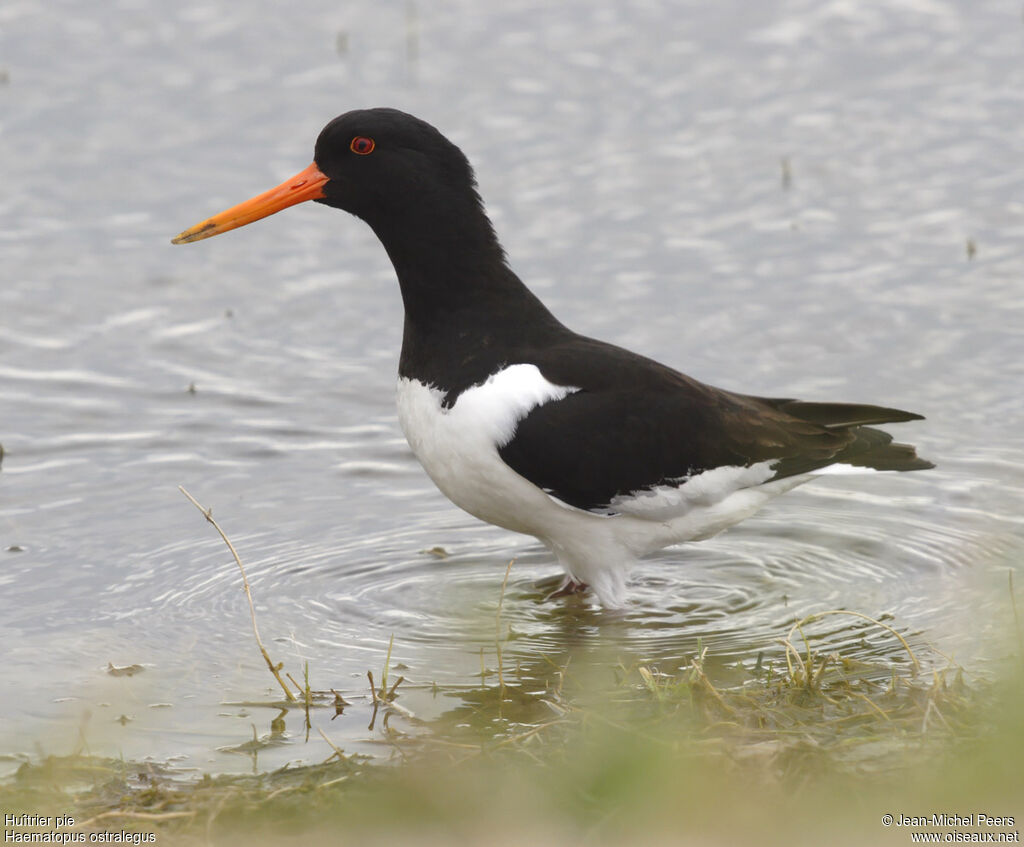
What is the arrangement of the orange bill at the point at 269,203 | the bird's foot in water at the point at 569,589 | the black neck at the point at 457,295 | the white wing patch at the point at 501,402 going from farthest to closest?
1. the bird's foot in water at the point at 569,589
2. the orange bill at the point at 269,203
3. the black neck at the point at 457,295
4. the white wing patch at the point at 501,402

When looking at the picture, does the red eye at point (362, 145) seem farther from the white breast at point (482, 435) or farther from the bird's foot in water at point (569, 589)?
the bird's foot in water at point (569, 589)

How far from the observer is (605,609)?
6.66 metres

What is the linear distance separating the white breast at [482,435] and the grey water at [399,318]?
2.07 feet

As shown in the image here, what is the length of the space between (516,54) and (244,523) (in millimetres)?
6081

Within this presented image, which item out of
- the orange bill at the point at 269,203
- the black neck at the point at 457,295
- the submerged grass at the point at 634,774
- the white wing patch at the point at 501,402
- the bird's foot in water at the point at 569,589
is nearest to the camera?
the submerged grass at the point at 634,774

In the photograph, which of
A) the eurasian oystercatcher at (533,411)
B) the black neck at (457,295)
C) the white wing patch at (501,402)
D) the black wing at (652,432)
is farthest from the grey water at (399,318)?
the black neck at (457,295)

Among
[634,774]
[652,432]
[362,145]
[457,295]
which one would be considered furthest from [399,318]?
[634,774]

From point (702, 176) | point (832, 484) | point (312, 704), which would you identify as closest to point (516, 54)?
point (702, 176)

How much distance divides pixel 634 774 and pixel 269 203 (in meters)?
3.48

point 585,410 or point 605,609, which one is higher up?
point 585,410

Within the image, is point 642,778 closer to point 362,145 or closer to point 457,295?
point 457,295

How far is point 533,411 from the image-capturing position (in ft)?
19.7

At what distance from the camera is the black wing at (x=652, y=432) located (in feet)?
19.8

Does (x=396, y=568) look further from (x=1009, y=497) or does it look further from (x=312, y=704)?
(x=1009, y=497)
